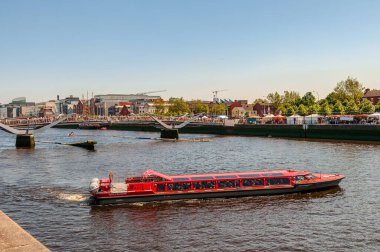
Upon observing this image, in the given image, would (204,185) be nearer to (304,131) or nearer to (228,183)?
(228,183)

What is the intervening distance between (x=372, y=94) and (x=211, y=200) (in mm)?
163756

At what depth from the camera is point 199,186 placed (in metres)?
38.8

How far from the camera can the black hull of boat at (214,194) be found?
36.8 metres

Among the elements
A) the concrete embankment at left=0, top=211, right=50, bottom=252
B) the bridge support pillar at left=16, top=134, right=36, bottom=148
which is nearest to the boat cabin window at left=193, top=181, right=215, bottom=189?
the concrete embankment at left=0, top=211, right=50, bottom=252

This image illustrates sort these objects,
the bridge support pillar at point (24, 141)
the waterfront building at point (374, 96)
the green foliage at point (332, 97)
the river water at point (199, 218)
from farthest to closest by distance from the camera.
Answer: the waterfront building at point (374, 96)
the green foliage at point (332, 97)
the bridge support pillar at point (24, 141)
the river water at point (199, 218)

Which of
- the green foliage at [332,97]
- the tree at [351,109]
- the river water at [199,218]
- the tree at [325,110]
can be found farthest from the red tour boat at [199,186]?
the green foliage at [332,97]

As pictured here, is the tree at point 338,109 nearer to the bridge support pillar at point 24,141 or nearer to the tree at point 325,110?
the tree at point 325,110

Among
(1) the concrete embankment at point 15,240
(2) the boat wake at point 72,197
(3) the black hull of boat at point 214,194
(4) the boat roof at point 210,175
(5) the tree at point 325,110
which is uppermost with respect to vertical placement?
(5) the tree at point 325,110

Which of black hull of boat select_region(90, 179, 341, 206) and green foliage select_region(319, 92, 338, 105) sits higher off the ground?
green foliage select_region(319, 92, 338, 105)

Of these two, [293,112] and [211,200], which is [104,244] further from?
[293,112]

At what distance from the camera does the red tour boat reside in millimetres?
36906

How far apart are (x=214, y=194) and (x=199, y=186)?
1.56 metres

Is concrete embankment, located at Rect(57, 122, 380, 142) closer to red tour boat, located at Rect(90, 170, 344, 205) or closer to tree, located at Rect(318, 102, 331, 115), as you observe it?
tree, located at Rect(318, 102, 331, 115)

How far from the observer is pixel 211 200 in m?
38.2
